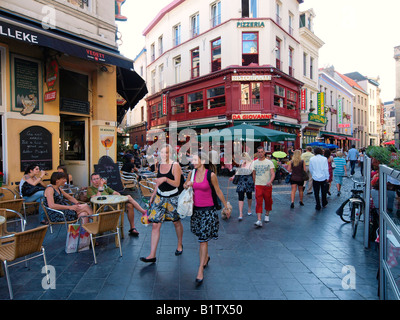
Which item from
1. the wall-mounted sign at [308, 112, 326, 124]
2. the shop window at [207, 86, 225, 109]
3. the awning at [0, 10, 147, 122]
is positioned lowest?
the awning at [0, 10, 147, 122]

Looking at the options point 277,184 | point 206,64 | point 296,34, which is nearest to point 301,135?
point 296,34

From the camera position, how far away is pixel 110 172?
8.02 m

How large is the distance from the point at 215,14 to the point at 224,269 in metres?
21.1

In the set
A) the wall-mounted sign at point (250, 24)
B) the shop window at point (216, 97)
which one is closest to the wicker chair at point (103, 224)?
the shop window at point (216, 97)

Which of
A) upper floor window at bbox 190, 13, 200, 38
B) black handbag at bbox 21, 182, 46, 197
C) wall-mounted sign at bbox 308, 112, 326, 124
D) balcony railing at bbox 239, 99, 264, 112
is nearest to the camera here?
black handbag at bbox 21, 182, 46, 197

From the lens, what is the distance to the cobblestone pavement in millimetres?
3088

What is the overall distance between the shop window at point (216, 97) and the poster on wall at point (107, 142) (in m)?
12.0

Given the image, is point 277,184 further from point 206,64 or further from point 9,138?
point 206,64

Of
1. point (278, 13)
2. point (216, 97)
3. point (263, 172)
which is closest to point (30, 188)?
point (263, 172)

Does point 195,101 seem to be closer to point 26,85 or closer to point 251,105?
point 251,105

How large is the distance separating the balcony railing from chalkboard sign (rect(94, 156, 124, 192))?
12.8 m

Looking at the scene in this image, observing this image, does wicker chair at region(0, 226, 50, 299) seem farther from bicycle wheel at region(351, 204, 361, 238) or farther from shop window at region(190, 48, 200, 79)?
shop window at region(190, 48, 200, 79)

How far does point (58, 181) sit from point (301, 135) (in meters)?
22.8

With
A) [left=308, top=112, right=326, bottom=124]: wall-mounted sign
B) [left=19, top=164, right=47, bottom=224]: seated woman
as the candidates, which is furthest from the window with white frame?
[left=19, top=164, right=47, bottom=224]: seated woman
